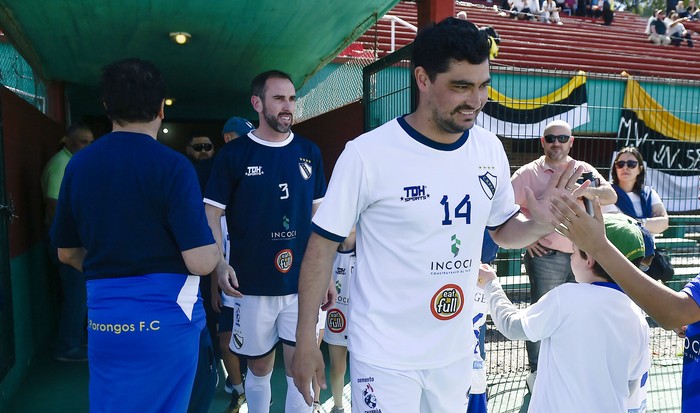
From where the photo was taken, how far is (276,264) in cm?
329

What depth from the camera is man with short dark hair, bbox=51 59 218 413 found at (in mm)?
2174

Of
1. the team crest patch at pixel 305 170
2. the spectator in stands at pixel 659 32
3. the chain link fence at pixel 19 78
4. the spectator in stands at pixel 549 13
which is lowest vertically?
the team crest patch at pixel 305 170

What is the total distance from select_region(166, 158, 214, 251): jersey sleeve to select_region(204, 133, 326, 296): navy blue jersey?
1023 millimetres

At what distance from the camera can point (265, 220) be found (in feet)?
10.7

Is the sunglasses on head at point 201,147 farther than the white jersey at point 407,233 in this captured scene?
Yes

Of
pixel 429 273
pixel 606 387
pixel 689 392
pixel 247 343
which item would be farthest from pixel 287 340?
pixel 689 392

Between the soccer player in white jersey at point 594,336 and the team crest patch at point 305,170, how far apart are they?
1632 mm

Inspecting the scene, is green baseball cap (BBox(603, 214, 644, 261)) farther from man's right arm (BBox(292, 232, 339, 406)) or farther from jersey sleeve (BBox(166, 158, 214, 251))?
jersey sleeve (BBox(166, 158, 214, 251))

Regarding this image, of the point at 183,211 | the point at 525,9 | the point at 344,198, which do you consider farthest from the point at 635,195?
the point at 525,9

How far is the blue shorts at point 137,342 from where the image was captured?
2.21 meters

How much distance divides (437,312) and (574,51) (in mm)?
16375

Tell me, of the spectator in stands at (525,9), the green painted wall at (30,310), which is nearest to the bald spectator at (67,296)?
the green painted wall at (30,310)

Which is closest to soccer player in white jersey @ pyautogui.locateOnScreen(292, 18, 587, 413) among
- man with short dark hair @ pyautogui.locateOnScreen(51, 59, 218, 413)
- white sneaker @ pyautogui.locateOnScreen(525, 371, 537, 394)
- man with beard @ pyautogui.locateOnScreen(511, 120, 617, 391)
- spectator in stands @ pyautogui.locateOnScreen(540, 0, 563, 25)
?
man with short dark hair @ pyautogui.locateOnScreen(51, 59, 218, 413)

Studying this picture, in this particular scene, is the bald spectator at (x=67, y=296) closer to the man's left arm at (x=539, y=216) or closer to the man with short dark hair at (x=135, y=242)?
the man with short dark hair at (x=135, y=242)
